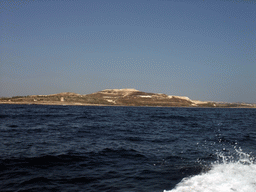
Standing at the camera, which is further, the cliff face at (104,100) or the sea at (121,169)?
the cliff face at (104,100)

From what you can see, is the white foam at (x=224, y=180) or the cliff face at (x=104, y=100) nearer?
the white foam at (x=224, y=180)

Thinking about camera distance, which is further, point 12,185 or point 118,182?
point 118,182

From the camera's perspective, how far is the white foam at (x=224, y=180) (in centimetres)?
719

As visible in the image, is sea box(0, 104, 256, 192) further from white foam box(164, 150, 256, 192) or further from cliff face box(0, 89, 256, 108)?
cliff face box(0, 89, 256, 108)

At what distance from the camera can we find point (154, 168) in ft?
32.2

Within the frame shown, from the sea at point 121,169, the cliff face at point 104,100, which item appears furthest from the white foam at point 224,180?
the cliff face at point 104,100

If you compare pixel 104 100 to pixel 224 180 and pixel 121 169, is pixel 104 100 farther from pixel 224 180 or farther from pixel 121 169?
pixel 224 180

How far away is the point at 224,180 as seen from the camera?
7984 millimetres

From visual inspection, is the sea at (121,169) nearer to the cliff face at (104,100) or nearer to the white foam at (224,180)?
the white foam at (224,180)

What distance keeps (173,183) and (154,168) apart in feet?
6.69

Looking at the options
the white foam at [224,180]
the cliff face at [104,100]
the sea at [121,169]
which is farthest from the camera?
the cliff face at [104,100]

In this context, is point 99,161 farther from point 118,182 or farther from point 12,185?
point 12,185

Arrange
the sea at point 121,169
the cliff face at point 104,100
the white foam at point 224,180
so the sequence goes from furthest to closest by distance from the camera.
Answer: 1. the cliff face at point 104,100
2. the sea at point 121,169
3. the white foam at point 224,180

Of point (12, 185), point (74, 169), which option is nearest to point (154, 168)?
point (74, 169)
